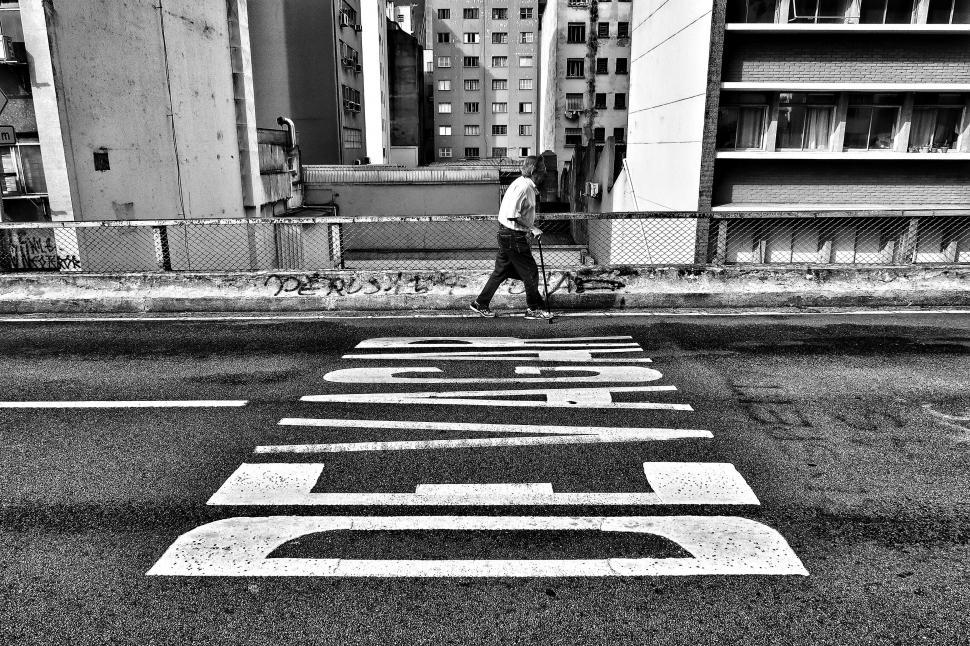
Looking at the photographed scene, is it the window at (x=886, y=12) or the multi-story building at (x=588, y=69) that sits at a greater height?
the multi-story building at (x=588, y=69)

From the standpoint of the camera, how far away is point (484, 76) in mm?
71625

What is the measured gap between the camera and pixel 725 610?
3.30 metres

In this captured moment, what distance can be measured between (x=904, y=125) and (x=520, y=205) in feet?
50.6

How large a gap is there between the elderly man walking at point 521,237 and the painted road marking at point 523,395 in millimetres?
2945

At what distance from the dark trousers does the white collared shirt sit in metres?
0.12

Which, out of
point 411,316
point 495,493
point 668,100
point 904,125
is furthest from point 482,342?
point 904,125

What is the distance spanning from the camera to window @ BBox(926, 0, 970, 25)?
18.0 meters

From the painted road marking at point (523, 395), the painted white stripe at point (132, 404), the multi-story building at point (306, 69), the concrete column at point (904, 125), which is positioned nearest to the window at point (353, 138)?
the multi-story building at point (306, 69)

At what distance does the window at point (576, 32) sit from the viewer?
55.7 m

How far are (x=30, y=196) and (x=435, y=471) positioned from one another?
14900mm

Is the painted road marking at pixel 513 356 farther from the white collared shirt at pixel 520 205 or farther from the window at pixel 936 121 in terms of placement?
the window at pixel 936 121

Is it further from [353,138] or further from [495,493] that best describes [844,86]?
[353,138]

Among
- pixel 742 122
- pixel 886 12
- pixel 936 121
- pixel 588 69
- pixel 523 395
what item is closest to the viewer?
pixel 523 395

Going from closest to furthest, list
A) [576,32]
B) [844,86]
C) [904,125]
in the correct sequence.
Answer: [844,86] < [904,125] < [576,32]
